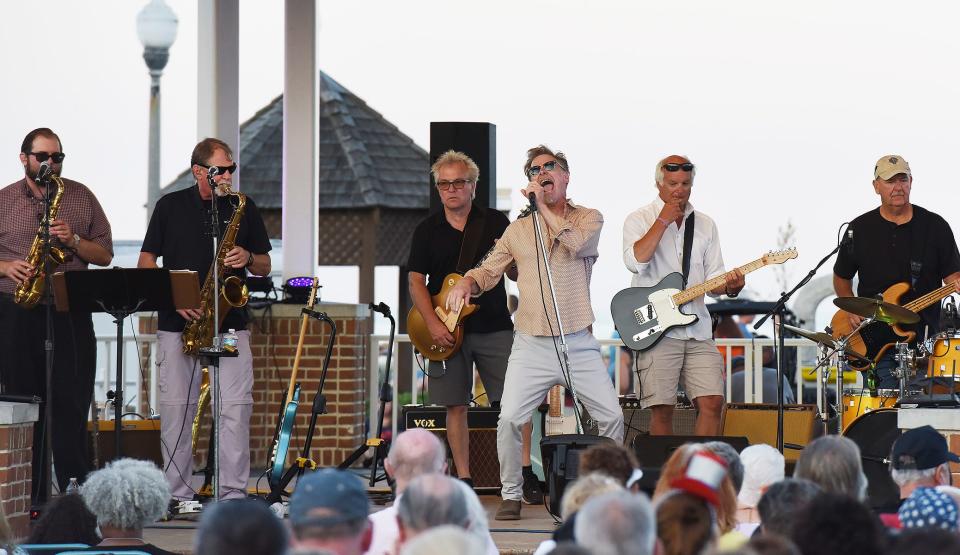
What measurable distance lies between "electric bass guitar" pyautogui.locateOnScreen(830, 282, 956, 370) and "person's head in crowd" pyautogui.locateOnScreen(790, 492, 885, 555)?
495cm

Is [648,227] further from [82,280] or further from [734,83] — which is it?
[734,83]

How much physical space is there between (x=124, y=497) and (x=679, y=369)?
3.84 meters

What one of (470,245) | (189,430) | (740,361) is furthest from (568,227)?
(740,361)

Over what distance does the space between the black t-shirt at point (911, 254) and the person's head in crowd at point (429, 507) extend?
4.92 meters

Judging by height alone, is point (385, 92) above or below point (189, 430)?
above

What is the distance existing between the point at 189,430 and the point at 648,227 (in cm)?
265

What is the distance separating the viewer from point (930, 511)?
397 cm

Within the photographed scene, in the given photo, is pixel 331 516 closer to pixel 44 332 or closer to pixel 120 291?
pixel 120 291

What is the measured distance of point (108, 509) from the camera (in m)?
4.83

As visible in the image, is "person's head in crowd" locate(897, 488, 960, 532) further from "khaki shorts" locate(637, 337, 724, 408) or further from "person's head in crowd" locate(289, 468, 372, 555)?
"khaki shorts" locate(637, 337, 724, 408)

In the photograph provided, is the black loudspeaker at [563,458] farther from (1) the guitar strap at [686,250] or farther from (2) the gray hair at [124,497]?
(2) the gray hair at [124,497]

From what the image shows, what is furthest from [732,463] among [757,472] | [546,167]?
[546,167]

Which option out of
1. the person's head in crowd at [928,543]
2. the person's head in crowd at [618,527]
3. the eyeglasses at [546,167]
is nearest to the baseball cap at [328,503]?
the person's head in crowd at [618,527]

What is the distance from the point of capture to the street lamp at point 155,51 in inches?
492
